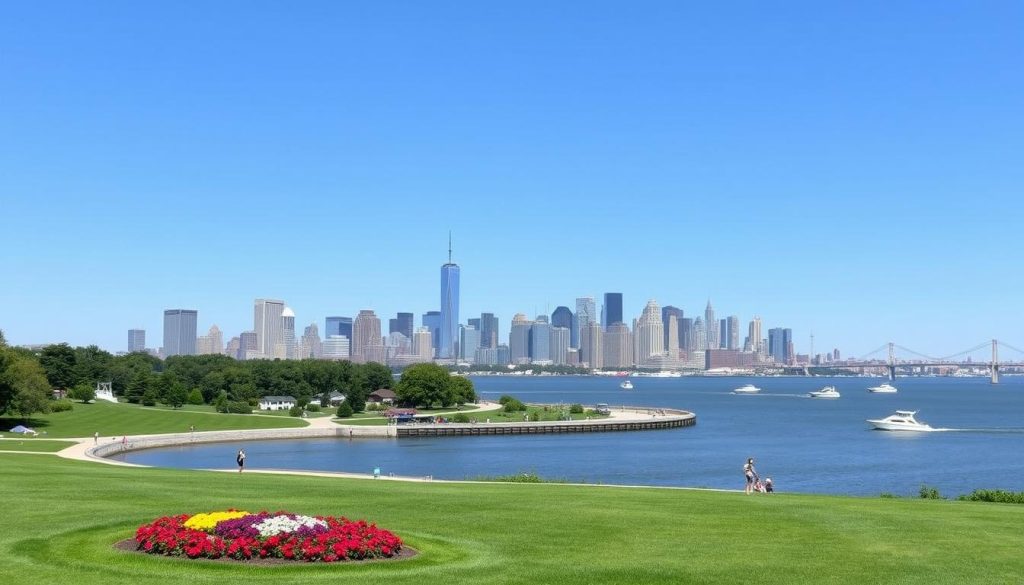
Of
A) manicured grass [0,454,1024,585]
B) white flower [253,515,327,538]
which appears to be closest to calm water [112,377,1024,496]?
manicured grass [0,454,1024,585]

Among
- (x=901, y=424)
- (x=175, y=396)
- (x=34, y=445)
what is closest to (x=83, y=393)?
(x=175, y=396)

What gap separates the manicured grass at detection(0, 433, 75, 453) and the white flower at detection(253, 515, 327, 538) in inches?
1947

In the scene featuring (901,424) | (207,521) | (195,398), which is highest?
(207,521)

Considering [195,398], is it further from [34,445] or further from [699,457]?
[699,457]

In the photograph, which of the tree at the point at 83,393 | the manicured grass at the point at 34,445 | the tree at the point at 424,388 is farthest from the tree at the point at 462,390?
the manicured grass at the point at 34,445

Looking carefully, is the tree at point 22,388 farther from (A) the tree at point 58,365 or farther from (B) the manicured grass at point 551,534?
(B) the manicured grass at point 551,534

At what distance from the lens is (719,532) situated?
23188 mm

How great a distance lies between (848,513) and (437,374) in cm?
11723

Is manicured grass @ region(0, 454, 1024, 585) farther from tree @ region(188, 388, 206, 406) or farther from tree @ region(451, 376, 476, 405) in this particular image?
tree @ region(188, 388, 206, 406)

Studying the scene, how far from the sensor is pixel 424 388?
14012 centimetres

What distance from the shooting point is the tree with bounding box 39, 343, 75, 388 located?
126 metres

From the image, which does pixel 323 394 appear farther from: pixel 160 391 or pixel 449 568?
pixel 449 568

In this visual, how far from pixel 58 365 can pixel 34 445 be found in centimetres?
6471

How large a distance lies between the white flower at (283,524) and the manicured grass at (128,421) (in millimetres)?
69239
